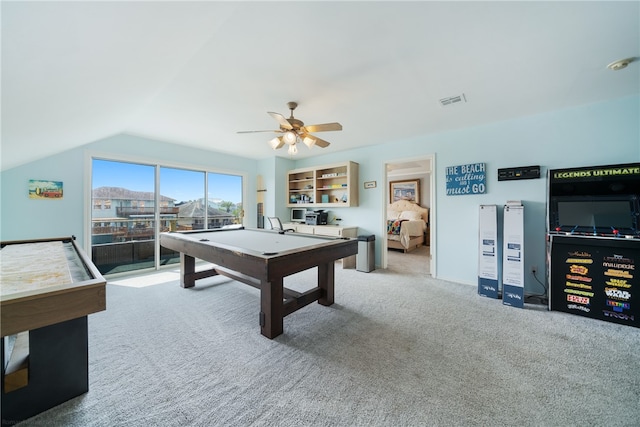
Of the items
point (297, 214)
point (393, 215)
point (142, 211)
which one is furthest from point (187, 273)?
point (393, 215)

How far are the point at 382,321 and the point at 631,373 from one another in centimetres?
175

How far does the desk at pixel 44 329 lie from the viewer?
0.96 meters

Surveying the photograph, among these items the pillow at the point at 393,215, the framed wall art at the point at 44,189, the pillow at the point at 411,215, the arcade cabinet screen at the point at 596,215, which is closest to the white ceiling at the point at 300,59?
the framed wall art at the point at 44,189

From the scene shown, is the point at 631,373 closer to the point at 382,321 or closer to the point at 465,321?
the point at 465,321

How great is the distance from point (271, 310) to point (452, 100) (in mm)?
3029

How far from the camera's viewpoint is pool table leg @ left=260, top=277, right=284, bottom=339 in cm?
207

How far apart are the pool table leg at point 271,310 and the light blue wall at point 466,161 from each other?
2.85m

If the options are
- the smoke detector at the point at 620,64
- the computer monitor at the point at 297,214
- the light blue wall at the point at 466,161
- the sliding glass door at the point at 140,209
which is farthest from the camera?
the computer monitor at the point at 297,214

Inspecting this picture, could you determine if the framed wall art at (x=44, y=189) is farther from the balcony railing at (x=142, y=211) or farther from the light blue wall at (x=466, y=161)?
the balcony railing at (x=142, y=211)

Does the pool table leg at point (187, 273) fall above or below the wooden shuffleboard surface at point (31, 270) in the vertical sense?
below

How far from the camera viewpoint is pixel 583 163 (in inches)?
110

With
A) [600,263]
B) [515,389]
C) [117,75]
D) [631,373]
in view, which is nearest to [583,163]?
[600,263]

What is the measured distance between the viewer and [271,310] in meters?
2.07

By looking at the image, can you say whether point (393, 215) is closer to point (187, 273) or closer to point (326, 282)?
point (326, 282)
